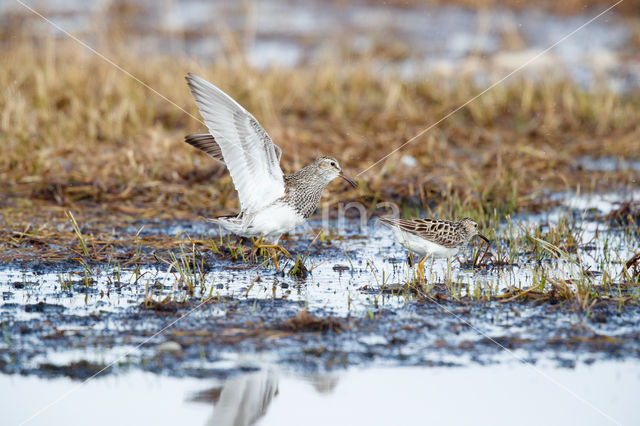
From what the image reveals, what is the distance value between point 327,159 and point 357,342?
275 cm

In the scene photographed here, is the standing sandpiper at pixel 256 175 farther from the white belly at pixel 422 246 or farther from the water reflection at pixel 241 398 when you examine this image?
the water reflection at pixel 241 398

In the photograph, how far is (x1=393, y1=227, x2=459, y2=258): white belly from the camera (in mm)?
7785

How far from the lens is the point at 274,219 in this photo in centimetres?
779

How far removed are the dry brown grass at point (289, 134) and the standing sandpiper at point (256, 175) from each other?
2170 mm

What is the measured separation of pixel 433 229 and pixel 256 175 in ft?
5.46

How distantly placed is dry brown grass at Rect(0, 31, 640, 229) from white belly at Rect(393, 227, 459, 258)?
1812mm

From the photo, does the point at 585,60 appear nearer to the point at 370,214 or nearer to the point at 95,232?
the point at 370,214

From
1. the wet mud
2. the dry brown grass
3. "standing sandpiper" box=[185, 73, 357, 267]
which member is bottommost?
the wet mud

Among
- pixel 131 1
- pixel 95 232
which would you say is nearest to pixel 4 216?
pixel 95 232

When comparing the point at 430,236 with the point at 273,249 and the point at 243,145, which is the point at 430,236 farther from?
the point at 243,145

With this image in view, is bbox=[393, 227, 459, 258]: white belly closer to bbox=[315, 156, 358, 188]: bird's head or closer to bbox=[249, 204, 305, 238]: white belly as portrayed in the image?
bbox=[315, 156, 358, 188]: bird's head

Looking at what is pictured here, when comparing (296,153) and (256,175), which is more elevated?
(296,153)

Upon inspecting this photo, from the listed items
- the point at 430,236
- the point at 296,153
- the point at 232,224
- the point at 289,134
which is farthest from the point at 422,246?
the point at 289,134

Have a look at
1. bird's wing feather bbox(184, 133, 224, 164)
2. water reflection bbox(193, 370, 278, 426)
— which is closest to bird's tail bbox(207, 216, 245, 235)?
bird's wing feather bbox(184, 133, 224, 164)
